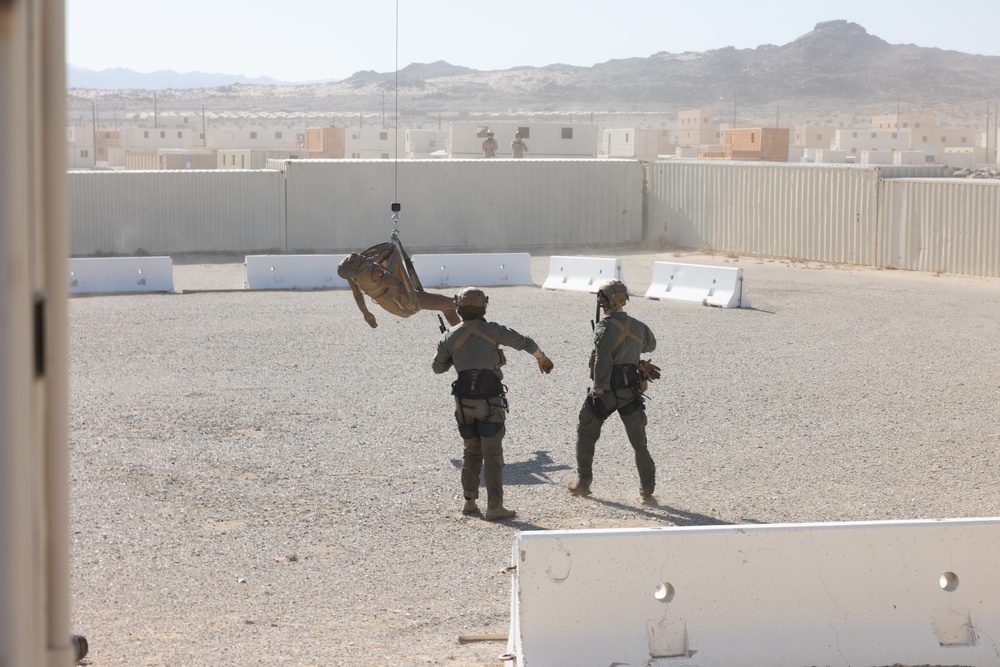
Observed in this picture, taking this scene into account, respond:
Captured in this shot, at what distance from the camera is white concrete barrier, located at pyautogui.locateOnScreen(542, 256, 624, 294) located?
23.1 meters

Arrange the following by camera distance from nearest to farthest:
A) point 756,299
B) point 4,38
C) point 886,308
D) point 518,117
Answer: point 4,38 < point 886,308 < point 756,299 < point 518,117

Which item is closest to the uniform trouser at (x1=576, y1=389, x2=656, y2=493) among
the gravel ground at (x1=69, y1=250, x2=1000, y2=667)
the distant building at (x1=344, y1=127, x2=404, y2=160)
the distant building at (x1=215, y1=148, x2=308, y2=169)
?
the gravel ground at (x1=69, y1=250, x2=1000, y2=667)

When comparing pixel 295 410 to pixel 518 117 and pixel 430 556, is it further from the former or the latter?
pixel 518 117

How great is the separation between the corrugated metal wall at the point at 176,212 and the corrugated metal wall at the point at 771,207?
1060cm

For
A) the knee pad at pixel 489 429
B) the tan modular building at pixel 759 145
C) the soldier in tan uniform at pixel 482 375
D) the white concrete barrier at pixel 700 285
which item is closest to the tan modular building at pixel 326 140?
the tan modular building at pixel 759 145

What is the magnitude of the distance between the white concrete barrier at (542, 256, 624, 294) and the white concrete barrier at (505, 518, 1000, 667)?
54.6 feet

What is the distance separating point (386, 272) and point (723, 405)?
5.28 meters

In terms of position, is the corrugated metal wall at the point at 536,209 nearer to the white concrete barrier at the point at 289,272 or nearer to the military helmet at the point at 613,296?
the white concrete barrier at the point at 289,272

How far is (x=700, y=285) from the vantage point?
21500 mm

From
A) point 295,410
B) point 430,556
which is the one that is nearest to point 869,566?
point 430,556

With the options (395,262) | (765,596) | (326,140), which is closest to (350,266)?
(395,262)

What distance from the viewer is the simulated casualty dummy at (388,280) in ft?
28.5

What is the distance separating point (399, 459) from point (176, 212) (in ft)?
72.2

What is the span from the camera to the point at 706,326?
18.5 m
